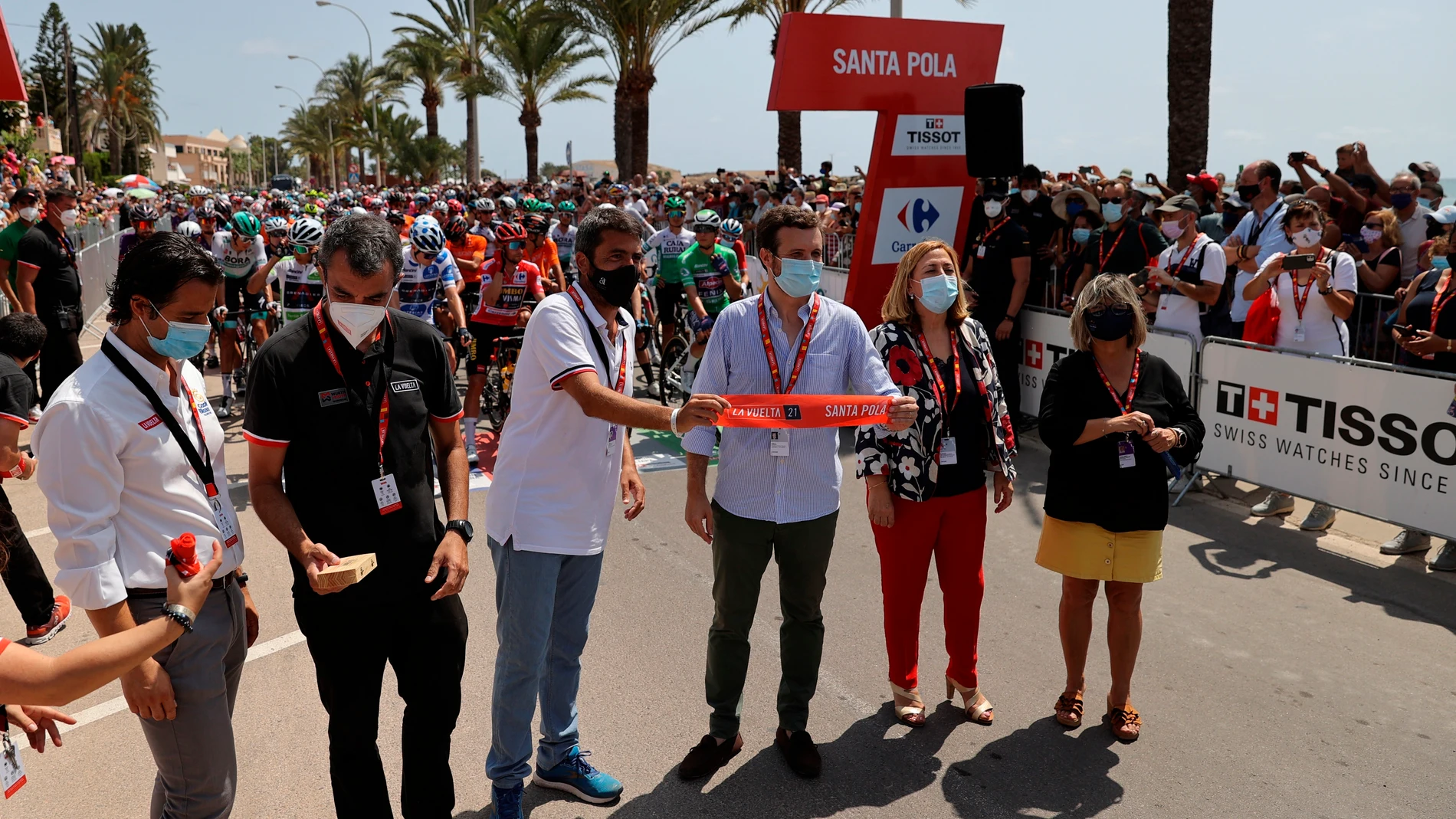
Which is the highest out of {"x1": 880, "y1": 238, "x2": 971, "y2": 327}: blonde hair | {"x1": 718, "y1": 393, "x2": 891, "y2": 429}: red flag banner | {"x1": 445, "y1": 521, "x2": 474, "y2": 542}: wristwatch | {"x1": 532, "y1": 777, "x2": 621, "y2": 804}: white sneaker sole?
{"x1": 880, "y1": 238, "x2": 971, "y2": 327}: blonde hair

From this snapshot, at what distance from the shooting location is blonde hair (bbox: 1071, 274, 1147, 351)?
447 centimetres

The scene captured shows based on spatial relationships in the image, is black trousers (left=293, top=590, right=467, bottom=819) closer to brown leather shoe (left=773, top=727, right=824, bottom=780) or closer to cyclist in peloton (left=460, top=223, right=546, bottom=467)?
brown leather shoe (left=773, top=727, right=824, bottom=780)

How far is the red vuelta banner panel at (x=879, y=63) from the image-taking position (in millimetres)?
9922

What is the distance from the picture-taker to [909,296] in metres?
4.61

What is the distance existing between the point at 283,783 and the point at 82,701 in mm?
1488

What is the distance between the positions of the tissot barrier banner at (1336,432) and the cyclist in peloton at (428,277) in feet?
20.2

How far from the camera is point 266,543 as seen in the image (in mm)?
7430

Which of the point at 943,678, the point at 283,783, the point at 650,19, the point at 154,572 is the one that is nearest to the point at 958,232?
the point at 943,678

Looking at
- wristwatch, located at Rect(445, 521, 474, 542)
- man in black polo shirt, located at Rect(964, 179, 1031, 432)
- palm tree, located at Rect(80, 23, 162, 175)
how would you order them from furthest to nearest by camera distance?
palm tree, located at Rect(80, 23, 162, 175) → man in black polo shirt, located at Rect(964, 179, 1031, 432) → wristwatch, located at Rect(445, 521, 474, 542)

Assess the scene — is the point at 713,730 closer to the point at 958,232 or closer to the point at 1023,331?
the point at 1023,331

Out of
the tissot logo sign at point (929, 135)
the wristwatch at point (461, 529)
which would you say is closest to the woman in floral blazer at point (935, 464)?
the wristwatch at point (461, 529)

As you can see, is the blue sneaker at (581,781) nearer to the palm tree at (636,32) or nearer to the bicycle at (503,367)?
the bicycle at (503,367)

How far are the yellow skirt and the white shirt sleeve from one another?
3536mm

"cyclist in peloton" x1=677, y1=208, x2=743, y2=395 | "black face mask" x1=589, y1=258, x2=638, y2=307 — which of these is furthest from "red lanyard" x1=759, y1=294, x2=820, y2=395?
"cyclist in peloton" x1=677, y1=208, x2=743, y2=395
